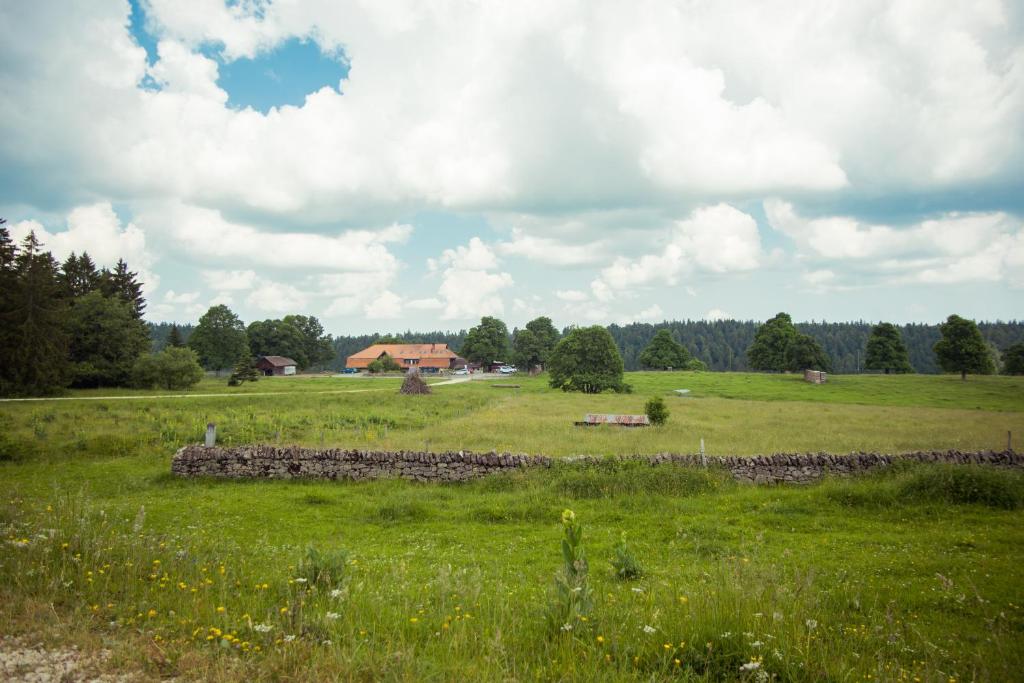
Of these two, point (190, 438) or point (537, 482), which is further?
point (190, 438)

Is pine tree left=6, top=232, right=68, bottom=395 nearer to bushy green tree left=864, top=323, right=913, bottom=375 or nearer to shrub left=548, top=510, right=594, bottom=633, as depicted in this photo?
shrub left=548, top=510, right=594, bottom=633

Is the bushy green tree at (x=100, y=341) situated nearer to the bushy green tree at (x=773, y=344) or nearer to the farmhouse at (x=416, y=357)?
the farmhouse at (x=416, y=357)

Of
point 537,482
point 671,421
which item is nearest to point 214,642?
point 537,482

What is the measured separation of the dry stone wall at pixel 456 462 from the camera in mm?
18656

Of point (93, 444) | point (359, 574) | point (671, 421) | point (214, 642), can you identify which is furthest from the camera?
point (671, 421)

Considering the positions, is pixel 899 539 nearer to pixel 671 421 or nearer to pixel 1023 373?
pixel 671 421

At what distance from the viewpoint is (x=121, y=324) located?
59.5 metres

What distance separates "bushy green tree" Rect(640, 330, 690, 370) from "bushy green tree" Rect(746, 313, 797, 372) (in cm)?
1790

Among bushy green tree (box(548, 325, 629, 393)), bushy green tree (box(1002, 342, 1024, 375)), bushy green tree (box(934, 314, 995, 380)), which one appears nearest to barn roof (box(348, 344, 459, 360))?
bushy green tree (box(548, 325, 629, 393))

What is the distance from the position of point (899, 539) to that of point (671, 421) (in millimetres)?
24041

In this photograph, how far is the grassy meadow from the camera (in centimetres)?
522

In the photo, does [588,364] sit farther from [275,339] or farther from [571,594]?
[275,339]

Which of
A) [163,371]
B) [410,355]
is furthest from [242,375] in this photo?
[410,355]

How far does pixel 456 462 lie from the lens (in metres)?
19.0
